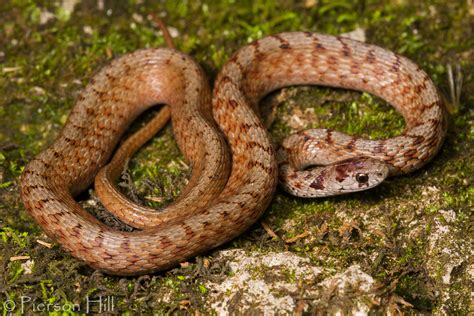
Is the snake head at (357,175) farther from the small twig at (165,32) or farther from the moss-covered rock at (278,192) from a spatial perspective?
the small twig at (165,32)

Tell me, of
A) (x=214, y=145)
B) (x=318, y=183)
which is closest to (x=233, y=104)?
(x=214, y=145)

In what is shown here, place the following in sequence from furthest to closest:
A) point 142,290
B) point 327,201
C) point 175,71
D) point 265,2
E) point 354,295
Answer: point 265,2, point 175,71, point 327,201, point 142,290, point 354,295

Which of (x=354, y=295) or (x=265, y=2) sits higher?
(x=265, y=2)

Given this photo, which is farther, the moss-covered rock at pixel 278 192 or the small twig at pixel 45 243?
the small twig at pixel 45 243

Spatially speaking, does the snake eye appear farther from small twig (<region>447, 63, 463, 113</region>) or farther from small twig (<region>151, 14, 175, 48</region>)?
small twig (<region>151, 14, 175, 48</region>)

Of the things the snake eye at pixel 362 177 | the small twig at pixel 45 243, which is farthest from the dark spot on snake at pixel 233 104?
the small twig at pixel 45 243

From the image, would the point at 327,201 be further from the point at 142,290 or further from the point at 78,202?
the point at 78,202

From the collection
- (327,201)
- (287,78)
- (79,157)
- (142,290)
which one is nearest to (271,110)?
(287,78)
